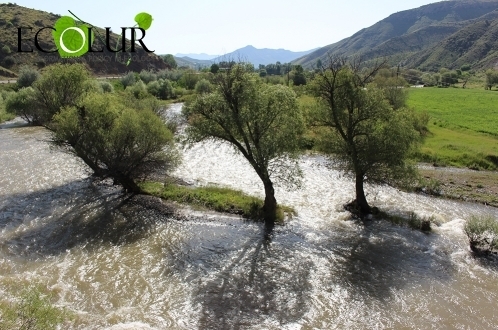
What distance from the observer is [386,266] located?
2373 cm

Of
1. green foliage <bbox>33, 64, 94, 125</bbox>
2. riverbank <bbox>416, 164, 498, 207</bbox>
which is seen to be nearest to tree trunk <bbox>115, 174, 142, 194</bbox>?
green foliage <bbox>33, 64, 94, 125</bbox>

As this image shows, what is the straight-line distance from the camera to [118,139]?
33438mm

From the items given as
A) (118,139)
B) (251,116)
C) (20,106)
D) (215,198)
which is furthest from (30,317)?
(20,106)

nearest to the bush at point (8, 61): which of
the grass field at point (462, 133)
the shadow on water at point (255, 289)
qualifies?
the grass field at point (462, 133)

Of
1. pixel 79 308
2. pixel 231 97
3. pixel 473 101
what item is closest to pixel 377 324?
pixel 79 308

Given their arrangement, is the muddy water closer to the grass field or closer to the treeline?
the treeline

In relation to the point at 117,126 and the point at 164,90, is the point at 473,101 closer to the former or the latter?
the point at 164,90

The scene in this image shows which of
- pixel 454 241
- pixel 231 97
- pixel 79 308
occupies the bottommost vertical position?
pixel 79 308

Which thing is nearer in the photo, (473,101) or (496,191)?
(496,191)

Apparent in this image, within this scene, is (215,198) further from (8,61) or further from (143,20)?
(8,61)

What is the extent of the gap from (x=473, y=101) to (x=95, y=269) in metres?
97.5

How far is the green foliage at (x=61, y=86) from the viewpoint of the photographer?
42188 mm

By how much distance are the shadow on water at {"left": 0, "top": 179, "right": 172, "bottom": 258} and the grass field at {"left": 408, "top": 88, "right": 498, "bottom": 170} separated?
35.7 metres

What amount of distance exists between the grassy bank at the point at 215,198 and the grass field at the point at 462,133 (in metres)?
26.7
